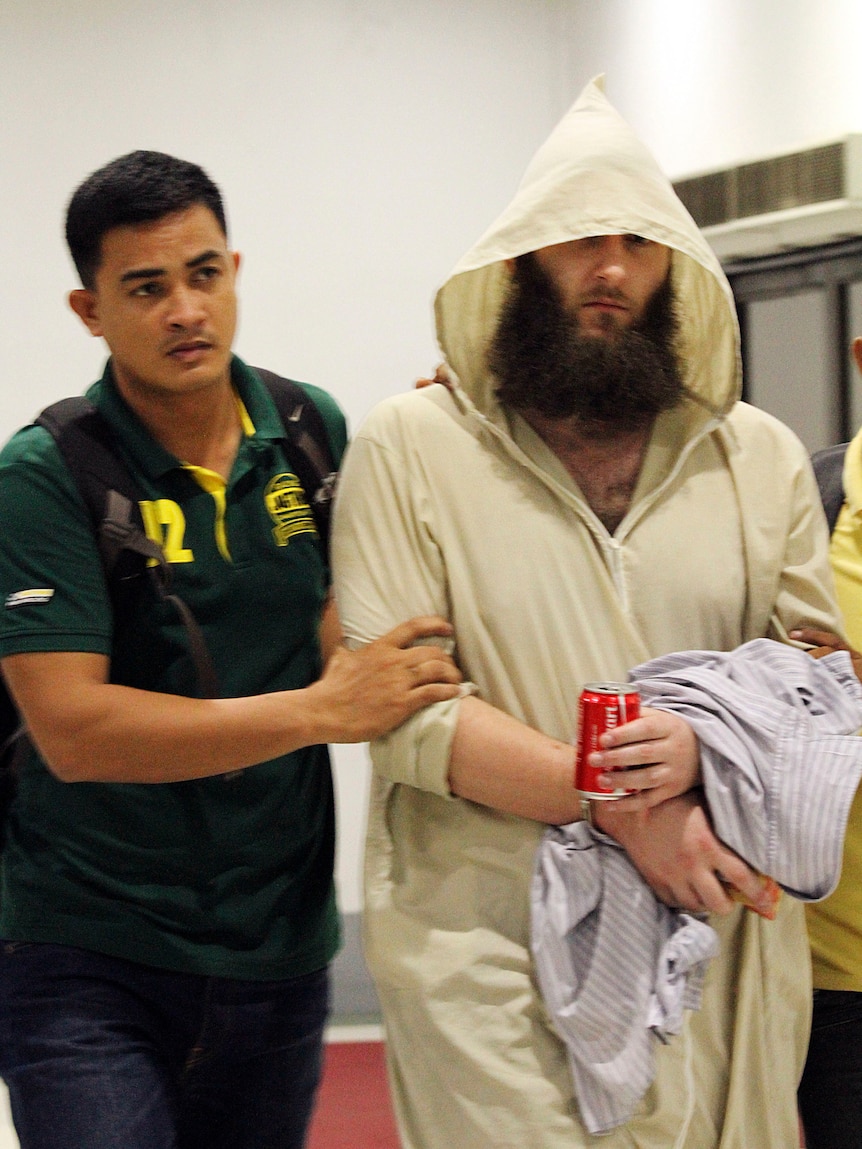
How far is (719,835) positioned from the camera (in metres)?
1.75

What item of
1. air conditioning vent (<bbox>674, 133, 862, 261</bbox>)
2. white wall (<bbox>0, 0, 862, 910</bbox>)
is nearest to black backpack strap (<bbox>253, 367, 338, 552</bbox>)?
air conditioning vent (<bbox>674, 133, 862, 261</bbox>)

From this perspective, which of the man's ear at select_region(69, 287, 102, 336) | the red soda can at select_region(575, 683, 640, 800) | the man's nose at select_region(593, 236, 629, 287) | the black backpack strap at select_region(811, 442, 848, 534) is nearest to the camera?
the red soda can at select_region(575, 683, 640, 800)

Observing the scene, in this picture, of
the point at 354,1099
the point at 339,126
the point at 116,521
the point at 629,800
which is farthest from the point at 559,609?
the point at 339,126

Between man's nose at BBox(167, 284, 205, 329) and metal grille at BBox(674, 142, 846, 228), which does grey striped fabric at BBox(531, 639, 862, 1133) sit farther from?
metal grille at BBox(674, 142, 846, 228)

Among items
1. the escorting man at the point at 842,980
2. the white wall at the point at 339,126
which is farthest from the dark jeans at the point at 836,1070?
the white wall at the point at 339,126

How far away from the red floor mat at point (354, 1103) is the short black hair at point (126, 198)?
2.47m

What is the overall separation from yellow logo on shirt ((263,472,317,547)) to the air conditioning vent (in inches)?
94.0

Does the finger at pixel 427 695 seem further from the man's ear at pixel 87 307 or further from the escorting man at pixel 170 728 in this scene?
the man's ear at pixel 87 307

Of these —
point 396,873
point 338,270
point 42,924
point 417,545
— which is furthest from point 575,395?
point 338,270

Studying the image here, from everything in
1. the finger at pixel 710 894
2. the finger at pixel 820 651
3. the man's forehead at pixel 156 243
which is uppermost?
the man's forehead at pixel 156 243

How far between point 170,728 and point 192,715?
34mm

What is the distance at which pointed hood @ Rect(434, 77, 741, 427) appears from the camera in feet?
6.50

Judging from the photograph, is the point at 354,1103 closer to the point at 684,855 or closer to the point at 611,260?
the point at 684,855

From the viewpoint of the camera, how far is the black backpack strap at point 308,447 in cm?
216
